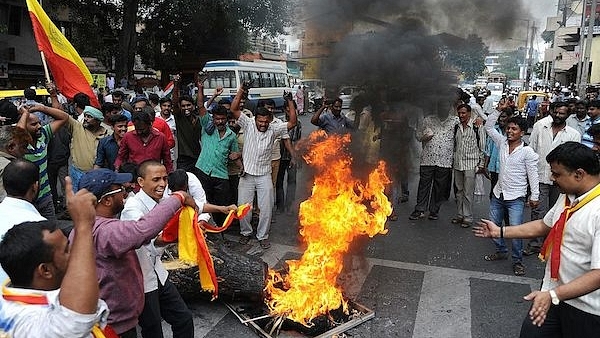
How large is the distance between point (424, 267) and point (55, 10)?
2287 cm

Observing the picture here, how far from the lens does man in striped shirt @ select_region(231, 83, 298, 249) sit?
6.18m

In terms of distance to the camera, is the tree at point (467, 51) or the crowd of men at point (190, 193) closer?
the crowd of men at point (190, 193)

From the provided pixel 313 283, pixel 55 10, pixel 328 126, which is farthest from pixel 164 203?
pixel 55 10

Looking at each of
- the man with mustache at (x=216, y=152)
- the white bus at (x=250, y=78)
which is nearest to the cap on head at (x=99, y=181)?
the man with mustache at (x=216, y=152)

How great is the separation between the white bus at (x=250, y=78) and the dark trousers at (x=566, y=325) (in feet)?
48.0

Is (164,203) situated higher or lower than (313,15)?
lower

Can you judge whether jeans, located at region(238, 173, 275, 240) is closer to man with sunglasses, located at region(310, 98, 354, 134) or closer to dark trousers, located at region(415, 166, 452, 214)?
man with sunglasses, located at region(310, 98, 354, 134)

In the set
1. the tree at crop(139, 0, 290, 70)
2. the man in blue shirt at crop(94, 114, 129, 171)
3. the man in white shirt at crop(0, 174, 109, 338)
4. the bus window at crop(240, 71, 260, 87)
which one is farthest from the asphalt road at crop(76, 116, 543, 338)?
the bus window at crop(240, 71, 260, 87)

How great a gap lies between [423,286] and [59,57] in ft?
19.1

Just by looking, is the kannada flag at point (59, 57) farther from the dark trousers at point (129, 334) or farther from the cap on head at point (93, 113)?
the dark trousers at point (129, 334)

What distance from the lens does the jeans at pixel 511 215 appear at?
5531mm

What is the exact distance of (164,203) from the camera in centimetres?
262

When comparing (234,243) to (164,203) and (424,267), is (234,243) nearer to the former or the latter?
(424,267)

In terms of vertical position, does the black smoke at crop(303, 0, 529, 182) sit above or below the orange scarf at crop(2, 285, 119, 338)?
above
